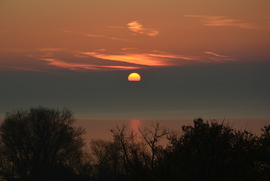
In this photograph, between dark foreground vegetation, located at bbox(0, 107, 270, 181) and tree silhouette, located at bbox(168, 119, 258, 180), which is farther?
dark foreground vegetation, located at bbox(0, 107, 270, 181)

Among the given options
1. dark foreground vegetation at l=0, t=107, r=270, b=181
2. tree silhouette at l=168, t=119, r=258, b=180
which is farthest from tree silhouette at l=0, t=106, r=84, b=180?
tree silhouette at l=168, t=119, r=258, b=180

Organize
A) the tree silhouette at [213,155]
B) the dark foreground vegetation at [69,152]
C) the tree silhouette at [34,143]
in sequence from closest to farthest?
the tree silhouette at [213,155]
the dark foreground vegetation at [69,152]
the tree silhouette at [34,143]

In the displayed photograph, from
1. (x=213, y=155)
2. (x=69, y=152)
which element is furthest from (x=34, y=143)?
(x=213, y=155)

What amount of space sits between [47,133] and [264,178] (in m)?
46.9

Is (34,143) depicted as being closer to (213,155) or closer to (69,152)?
(69,152)

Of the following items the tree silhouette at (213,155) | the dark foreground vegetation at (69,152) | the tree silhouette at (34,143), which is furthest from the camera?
the tree silhouette at (34,143)

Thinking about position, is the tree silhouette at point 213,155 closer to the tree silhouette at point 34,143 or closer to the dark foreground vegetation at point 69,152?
the dark foreground vegetation at point 69,152

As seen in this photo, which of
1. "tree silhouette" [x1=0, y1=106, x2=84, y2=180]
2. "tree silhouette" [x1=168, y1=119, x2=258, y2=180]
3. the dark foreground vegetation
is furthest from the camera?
"tree silhouette" [x1=0, y1=106, x2=84, y2=180]

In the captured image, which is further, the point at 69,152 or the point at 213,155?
the point at 69,152

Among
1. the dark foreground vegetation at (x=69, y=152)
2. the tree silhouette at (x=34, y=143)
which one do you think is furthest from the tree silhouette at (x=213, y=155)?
the tree silhouette at (x=34, y=143)

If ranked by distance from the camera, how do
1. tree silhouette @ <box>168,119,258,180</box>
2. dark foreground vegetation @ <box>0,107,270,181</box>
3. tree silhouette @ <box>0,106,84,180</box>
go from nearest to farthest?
tree silhouette @ <box>168,119,258,180</box>
dark foreground vegetation @ <box>0,107,270,181</box>
tree silhouette @ <box>0,106,84,180</box>

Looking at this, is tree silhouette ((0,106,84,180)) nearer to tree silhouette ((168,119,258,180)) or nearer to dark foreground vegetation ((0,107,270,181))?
dark foreground vegetation ((0,107,270,181))

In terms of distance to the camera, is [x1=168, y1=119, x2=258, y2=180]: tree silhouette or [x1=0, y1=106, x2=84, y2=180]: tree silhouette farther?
[x1=0, y1=106, x2=84, y2=180]: tree silhouette

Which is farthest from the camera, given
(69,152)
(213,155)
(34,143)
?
(69,152)
